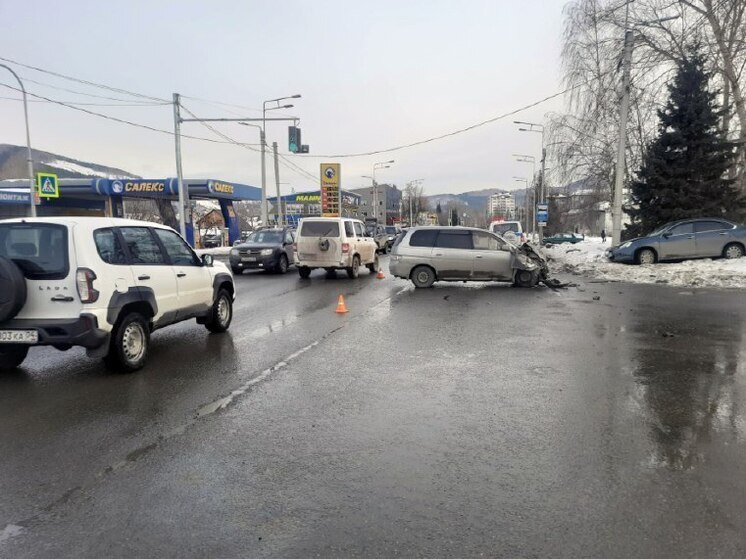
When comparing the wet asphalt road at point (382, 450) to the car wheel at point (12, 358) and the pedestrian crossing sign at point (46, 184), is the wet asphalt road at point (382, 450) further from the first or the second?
the pedestrian crossing sign at point (46, 184)

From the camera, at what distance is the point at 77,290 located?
18.2ft

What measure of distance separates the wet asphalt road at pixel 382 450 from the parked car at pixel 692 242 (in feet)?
39.5

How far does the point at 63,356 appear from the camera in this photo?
691 centimetres

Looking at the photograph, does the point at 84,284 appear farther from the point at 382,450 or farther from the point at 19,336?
the point at 382,450

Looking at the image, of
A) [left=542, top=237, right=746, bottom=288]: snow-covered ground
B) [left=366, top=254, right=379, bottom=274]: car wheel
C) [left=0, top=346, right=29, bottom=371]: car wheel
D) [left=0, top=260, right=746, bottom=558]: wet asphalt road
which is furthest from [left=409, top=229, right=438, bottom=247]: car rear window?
[left=0, top=346, right=29, bottom=371]: car wheel

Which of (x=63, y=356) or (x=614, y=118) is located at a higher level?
(x=614, y=118)

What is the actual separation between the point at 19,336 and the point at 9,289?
1.68ft

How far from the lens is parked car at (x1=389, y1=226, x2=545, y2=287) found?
47.4 feet

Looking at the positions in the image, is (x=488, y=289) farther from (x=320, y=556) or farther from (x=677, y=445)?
(x=320, y=556)

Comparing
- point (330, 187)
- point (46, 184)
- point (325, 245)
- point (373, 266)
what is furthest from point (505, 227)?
point (46, 184)

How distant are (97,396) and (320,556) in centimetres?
360

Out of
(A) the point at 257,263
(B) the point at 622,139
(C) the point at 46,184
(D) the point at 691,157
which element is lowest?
(A) the point at 257,263

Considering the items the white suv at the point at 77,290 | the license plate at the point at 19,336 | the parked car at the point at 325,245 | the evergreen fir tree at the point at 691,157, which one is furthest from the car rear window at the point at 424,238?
the evergreen fir tree at the point at 691,157

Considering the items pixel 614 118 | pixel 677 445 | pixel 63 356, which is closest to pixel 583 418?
pixel 677 445
